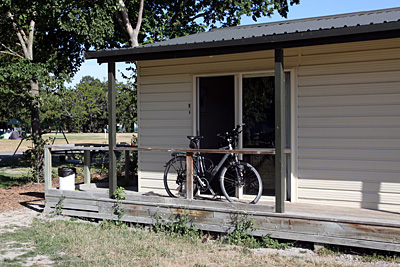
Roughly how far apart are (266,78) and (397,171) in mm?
2393

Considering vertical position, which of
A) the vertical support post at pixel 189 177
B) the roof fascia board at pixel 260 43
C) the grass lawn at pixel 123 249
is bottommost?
the grass lawn at pixel 123 249

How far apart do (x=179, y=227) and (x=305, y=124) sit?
8.13 ft

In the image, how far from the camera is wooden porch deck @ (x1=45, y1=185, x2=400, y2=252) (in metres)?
4.98

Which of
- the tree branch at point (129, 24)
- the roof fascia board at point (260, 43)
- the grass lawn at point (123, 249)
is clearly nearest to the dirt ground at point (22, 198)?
the grass lawn at point (123, 249)

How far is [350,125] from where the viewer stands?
6.17m

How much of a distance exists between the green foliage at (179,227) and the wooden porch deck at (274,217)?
2.8 inches

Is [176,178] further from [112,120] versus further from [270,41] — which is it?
[270,41]

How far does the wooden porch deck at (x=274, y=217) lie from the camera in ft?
16.3

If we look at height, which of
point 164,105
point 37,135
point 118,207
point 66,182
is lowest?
point 118,207

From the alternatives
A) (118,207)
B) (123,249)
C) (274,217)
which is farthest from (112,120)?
(274,217)

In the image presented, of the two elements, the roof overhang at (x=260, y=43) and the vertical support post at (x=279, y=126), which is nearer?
the roof overhang at (x=260, y=43)

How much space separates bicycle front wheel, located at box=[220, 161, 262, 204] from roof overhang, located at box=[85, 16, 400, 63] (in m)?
1.77

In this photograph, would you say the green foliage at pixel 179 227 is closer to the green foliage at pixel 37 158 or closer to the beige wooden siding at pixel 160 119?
the beige wooden siding at pixel 160 119

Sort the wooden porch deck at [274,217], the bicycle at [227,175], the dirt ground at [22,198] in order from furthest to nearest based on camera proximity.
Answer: the dirt ground at [22,198], the bicycle at [227,175], the wooden porch deck at [274,217]
